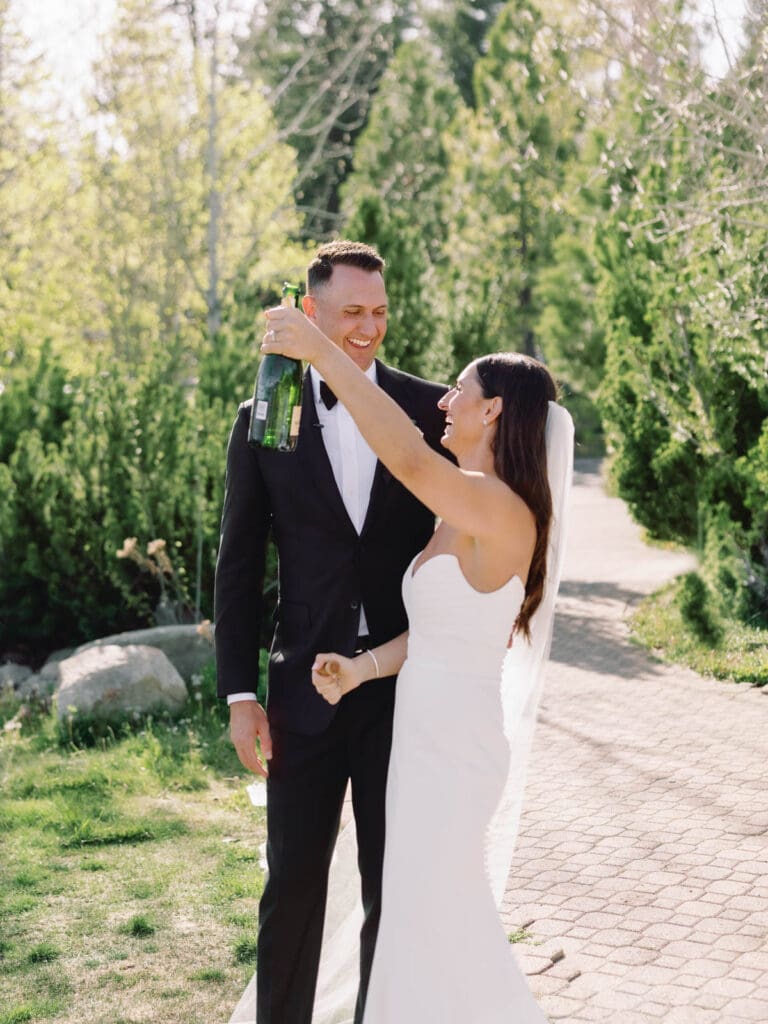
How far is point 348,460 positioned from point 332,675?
0.71m

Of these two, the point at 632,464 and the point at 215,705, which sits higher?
the point at 632,464

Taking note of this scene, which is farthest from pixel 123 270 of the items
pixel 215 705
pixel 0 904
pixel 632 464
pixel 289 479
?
pixel 289 479

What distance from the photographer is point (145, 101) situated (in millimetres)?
18125

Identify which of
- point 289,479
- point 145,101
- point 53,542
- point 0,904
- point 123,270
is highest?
point 145,101

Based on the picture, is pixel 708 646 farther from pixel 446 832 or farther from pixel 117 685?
pixel 446 832

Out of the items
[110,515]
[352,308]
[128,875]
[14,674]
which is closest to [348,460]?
[352,308]

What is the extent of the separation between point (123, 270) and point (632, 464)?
9.25 meters

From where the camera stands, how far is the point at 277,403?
11.0 feet

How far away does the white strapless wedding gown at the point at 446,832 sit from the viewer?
3.19 metres

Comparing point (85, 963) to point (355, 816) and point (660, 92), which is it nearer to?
point (355, 816)

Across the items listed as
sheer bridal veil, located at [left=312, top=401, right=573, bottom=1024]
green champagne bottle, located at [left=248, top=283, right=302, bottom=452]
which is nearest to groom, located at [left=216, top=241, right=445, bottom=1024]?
green champagne bottle, located at [left=248, top=283, right=302, bottom=452]

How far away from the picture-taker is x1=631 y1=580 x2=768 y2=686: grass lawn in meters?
9.69

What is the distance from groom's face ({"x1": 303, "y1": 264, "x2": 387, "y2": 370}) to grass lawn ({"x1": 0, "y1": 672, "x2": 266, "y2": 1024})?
7.79 ft

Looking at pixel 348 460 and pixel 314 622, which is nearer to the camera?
pixel 314 622
